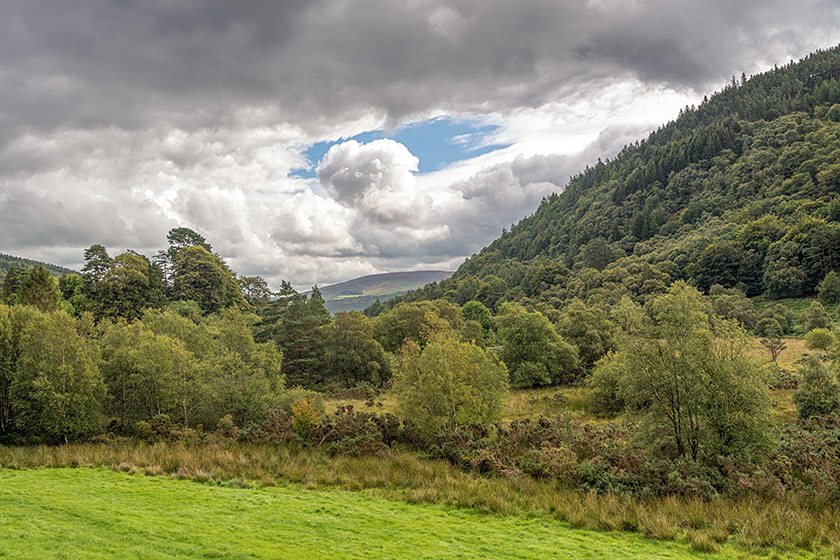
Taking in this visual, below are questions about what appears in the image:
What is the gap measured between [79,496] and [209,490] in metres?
3.81

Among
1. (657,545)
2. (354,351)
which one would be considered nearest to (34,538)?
(657,545)

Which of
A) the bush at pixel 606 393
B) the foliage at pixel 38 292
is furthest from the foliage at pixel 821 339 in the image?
the foliage at pixel 38 292

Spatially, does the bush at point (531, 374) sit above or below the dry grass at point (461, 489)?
below

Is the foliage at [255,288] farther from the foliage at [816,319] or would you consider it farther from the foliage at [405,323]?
the foliage at [816,319]

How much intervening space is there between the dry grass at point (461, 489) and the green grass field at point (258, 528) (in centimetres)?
72

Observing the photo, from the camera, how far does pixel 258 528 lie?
10891mm

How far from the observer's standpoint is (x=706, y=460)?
16234 mm

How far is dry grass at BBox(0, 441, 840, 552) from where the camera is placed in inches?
460

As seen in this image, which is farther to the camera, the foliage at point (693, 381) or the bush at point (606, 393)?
the bush at point (606, 393)

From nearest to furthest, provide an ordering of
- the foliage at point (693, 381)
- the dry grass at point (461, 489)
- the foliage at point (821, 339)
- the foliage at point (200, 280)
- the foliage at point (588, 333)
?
1. the dry grass at point (461, 489)
2. the foliage at point (693, 381)
3. the foliage at point (821, 339)
4. the foliage at point (588, 333)
5. the foliage at point (200, 280)

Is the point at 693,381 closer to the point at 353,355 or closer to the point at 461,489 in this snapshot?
the point at 461,489

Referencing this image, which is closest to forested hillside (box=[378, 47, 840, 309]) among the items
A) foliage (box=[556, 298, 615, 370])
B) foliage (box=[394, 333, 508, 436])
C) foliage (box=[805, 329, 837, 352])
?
foliage (box=[556, 298, 615, 370])

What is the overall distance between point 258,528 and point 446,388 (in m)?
13.6

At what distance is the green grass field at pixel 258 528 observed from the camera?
8961 mm
